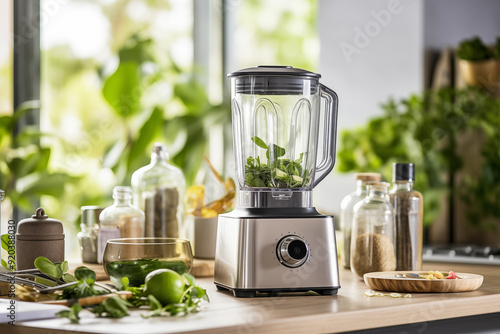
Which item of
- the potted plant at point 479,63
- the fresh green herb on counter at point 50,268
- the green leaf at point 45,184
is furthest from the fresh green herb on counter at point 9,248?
the potted plant at point 479,63

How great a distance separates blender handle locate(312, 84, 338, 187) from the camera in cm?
150

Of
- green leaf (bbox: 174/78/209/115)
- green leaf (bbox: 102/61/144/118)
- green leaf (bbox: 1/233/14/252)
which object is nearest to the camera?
green leaf (bbox: 1/233/14/252)

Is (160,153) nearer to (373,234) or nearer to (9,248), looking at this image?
(9,248)

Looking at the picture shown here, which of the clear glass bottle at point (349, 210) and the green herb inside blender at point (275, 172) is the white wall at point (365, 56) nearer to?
the clear glass bottle at point (349, 210)

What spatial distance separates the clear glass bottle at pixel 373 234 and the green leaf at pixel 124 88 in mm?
1495

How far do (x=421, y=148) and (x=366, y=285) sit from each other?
1.42m

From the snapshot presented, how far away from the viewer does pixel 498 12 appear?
317 centimetres

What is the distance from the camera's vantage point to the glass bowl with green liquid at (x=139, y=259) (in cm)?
138

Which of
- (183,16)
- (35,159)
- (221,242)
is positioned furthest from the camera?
(183,16)

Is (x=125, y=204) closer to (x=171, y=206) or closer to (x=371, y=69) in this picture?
(x=171, y=206)

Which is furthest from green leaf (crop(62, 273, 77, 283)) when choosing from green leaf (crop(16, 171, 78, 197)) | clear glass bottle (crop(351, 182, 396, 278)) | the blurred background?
green leaf (crop(16, 171, 78, 197))

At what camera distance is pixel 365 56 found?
3201mm

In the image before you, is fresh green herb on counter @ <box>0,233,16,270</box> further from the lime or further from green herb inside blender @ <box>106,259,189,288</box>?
the lime

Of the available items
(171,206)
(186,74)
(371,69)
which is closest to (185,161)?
(186,74)
